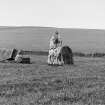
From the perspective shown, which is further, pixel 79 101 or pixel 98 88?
pixel 98 88

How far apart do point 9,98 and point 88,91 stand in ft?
10.2

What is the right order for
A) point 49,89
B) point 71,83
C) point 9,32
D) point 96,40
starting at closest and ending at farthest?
1. point 49,89
2. point 71,83
3. point 96,40
4. point 9,32

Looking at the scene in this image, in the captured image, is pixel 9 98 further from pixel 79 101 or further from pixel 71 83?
pixel 71 83

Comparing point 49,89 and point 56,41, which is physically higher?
point 56,41

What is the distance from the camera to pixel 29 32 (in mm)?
93500

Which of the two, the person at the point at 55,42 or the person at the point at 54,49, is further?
the person at the point at 55,42

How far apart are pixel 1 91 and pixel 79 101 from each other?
3.12m

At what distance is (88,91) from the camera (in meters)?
10.4

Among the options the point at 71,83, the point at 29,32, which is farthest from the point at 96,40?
the point at 71,83

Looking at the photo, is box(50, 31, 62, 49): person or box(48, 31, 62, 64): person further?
box(50, 31, 62, 49): person

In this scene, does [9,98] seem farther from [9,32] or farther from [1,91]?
[9,32]

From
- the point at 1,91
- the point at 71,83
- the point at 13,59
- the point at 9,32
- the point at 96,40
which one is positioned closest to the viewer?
the point at 1,91

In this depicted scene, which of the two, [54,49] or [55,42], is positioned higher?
[55,42]

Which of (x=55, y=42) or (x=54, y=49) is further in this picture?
(x=55, y=42)
